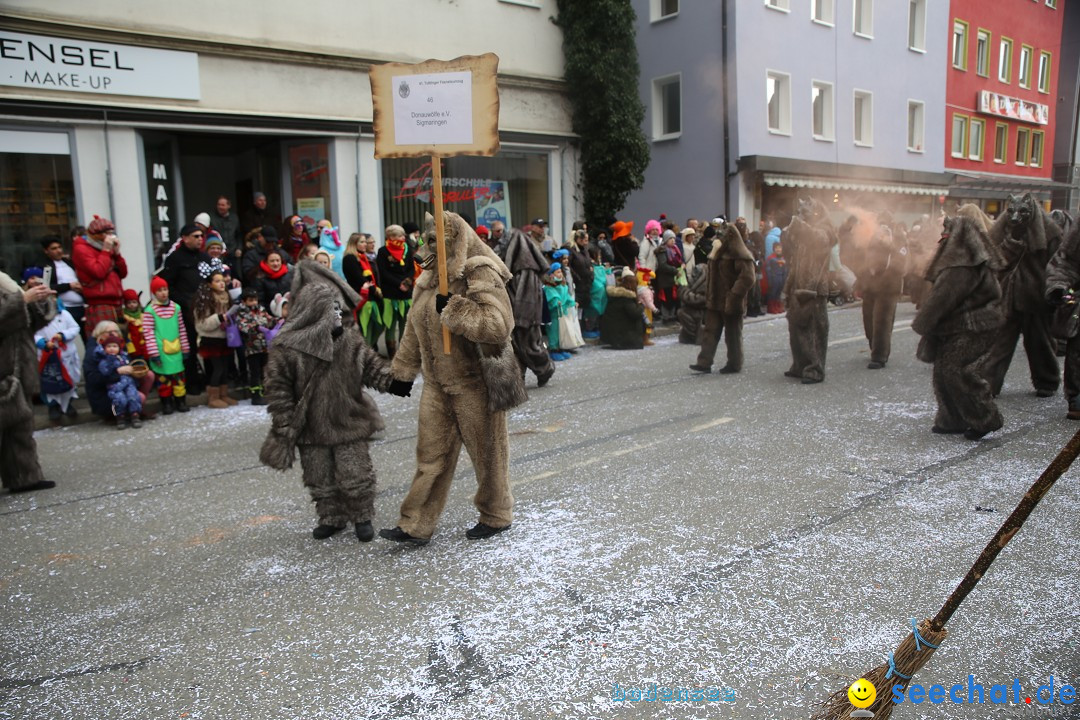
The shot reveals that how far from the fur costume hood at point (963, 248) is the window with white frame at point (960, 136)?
86.0 ft

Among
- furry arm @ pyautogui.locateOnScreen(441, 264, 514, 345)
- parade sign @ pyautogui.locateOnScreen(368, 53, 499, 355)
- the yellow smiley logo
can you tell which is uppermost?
parade sign @ pyautogui.locateOnScreen(368, 53, 499, 355)

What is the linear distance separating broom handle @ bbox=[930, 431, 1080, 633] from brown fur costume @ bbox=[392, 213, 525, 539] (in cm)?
255

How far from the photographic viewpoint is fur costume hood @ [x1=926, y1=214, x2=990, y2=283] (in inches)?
262

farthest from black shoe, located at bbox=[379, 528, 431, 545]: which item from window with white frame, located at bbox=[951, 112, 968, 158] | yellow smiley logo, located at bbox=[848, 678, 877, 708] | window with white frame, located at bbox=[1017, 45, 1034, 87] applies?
window with white frame, located at bbox=[1017, 45, 1034, 87]

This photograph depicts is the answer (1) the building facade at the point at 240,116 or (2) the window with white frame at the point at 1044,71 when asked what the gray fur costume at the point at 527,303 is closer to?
(1) the building facade at the point at 240,116

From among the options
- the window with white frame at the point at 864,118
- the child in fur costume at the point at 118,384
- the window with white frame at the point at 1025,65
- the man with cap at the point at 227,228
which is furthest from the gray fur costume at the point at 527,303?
the window with white frame at the point at 1025,65

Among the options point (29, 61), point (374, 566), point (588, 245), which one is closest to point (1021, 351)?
point (588, 245)

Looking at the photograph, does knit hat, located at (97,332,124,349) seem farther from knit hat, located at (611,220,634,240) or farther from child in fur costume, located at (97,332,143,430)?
knit hat, located at (611,220,634,240)

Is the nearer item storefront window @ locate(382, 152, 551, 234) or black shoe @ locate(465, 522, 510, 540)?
black shoe @ locate(465, 522, 510, 540)

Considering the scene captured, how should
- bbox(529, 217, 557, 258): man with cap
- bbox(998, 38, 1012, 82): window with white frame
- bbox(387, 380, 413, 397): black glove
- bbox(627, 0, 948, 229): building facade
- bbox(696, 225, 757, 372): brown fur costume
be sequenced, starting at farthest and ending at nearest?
bbox(998, 38, 1012, 82): window with white frame < bbox(627, 0, 948, 229): building facade < bbox(529, 217, 557, 258): man with cap < bbox(696, 225, 757, 372): brown fur costume < bbox(387, 380, 413, 397): black glove

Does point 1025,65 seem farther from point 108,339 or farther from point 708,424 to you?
point 108,339

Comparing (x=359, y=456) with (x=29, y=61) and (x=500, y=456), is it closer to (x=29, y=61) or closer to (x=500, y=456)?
(x=500, y=456)

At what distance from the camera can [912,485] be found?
18.2ft

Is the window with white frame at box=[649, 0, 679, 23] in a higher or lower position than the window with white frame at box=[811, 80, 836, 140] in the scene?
higher
